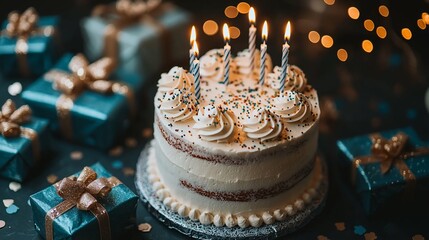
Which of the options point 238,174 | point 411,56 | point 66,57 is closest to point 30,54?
point 66,57

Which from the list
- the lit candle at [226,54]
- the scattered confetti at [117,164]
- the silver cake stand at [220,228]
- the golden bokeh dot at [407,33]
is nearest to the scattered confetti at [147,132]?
the scattered confetti at [117,164]

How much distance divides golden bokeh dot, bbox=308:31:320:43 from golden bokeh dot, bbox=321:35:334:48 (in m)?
0.05

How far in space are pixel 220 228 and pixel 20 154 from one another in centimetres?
125

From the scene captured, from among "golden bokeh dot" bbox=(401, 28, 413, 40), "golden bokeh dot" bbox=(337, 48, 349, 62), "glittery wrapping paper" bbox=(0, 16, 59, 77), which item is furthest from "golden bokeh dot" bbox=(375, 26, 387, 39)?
"glittery wrapping paper" bbox=(0, 16, 59, 77)

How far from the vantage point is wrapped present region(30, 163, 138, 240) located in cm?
342

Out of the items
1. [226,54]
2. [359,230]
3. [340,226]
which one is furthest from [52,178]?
[359,230]

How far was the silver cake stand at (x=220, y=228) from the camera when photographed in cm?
362

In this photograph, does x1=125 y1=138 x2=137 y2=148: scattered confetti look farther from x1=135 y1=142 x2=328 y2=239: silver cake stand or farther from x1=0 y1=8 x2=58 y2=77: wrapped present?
x1=0 y1=8 x2=58 y2=77: wrapped present

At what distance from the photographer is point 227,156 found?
3.45 meters

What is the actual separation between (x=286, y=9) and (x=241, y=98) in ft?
6.61

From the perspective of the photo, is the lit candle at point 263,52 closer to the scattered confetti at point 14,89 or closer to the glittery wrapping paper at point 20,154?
the glittery wrapping paper at point 20,154

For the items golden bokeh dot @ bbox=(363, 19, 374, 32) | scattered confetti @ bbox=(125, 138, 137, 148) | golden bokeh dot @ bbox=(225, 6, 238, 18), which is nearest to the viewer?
scattered confetti @ bbox=(125, 138, 137, 148)

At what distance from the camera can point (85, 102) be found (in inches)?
167

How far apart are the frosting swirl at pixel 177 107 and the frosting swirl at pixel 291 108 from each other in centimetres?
47
